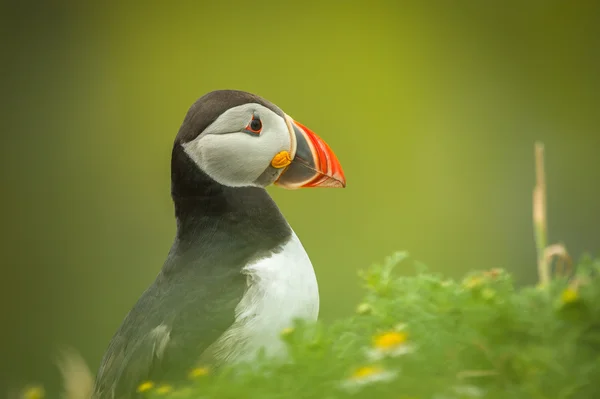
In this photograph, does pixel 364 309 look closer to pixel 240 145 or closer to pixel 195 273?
pixel 195 273

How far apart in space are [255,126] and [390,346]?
107 cm

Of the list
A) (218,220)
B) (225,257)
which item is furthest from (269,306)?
(218,220)

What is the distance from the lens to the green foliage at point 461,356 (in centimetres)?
82

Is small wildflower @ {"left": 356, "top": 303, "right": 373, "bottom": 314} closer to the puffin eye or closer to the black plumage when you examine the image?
the black plumage

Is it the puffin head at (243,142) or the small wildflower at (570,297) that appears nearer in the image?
the small wildflower at (570,297)

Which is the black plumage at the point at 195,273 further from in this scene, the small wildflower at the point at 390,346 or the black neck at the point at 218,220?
the small wildflower at the point at 390,346

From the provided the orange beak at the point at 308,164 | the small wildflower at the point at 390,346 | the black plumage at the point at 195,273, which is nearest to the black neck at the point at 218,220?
the black plumage at the point at 195,273

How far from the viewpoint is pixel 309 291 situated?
1.68 metres

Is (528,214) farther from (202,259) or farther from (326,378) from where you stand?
(326,378)

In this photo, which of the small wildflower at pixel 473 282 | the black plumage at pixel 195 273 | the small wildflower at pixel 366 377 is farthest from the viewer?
A: the black plumage at pixel 195 273

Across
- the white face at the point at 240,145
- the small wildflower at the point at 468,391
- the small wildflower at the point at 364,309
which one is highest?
the white face at the point at 240,145

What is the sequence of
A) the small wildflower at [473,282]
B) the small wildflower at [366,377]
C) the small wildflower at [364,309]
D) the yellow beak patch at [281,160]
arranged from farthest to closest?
1. the yellow beak patch at [281,160]
2. the small wildflower at [364,309]
3. the small wildflower at [473,282]
4. the small wildflower at [366,377]

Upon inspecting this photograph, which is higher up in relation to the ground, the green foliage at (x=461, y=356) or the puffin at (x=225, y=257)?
the puffin at (x=225, y=257)

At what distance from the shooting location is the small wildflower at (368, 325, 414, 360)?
2.82 feet
